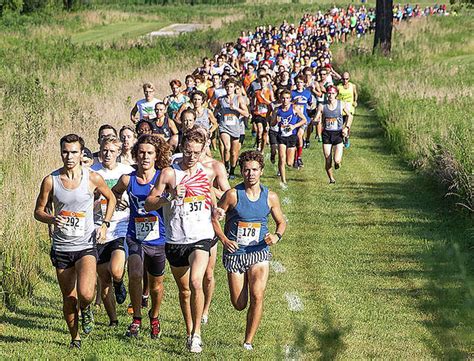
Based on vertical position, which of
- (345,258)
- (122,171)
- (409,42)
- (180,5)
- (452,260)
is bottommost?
(180,5)

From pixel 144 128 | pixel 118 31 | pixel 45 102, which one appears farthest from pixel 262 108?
pixel 118 31

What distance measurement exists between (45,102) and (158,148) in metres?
12.2

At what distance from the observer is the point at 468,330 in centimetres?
200

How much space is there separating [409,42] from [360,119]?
58.5 ft

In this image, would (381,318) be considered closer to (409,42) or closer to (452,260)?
(452,260)

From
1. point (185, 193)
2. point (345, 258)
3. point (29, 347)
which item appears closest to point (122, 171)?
point (185, 193)

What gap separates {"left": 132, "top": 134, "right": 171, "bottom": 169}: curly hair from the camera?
7652 mm

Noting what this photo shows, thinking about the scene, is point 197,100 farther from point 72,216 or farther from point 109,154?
point 72,216

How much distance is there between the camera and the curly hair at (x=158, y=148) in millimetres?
7652

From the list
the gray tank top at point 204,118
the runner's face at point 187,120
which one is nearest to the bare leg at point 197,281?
the runner's face at point 187,120

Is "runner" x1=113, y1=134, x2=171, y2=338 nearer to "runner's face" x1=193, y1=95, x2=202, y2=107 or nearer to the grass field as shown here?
the grass field

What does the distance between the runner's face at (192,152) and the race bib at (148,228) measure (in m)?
0.56

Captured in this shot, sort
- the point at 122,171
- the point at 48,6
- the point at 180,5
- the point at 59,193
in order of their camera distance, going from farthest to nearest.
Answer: the point at 180,5
the point at 48,6
the point at 122,171
the point at 59,193

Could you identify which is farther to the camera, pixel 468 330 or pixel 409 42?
pixel 409 42
